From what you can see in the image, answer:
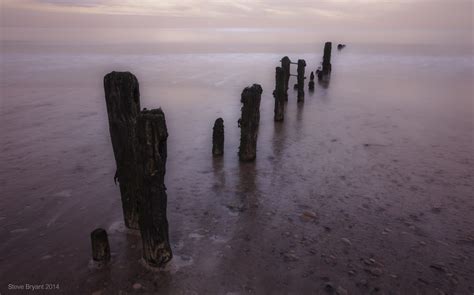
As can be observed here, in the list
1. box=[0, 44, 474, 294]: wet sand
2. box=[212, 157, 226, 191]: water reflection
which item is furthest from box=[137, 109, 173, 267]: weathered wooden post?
box=[212, 157, 226, 191]: water reflection

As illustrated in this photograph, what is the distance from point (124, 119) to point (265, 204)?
3479 millimetres

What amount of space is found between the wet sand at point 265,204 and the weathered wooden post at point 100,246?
0.51 ft

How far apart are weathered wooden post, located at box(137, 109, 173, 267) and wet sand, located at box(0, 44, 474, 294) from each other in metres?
0.33

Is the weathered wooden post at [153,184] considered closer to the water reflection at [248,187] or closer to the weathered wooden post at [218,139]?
the water reflection at [248,187]

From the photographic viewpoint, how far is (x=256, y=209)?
25.0ft

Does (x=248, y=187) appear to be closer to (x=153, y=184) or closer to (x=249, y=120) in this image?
(x=249, y=120)

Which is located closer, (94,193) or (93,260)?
(93,260)

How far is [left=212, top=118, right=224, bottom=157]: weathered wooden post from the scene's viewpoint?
1015cm

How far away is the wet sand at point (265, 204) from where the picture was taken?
559cm

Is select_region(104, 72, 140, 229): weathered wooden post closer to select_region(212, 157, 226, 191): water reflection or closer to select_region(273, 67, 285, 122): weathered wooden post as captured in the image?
select_region(212, 157, 226, 191): water reflection

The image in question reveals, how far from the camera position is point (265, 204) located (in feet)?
25.7

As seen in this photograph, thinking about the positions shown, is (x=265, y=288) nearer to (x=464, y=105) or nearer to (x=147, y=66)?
(x=464, y=105)

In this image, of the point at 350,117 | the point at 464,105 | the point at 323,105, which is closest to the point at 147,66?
the point at 323,105

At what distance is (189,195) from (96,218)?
6.37 ft
